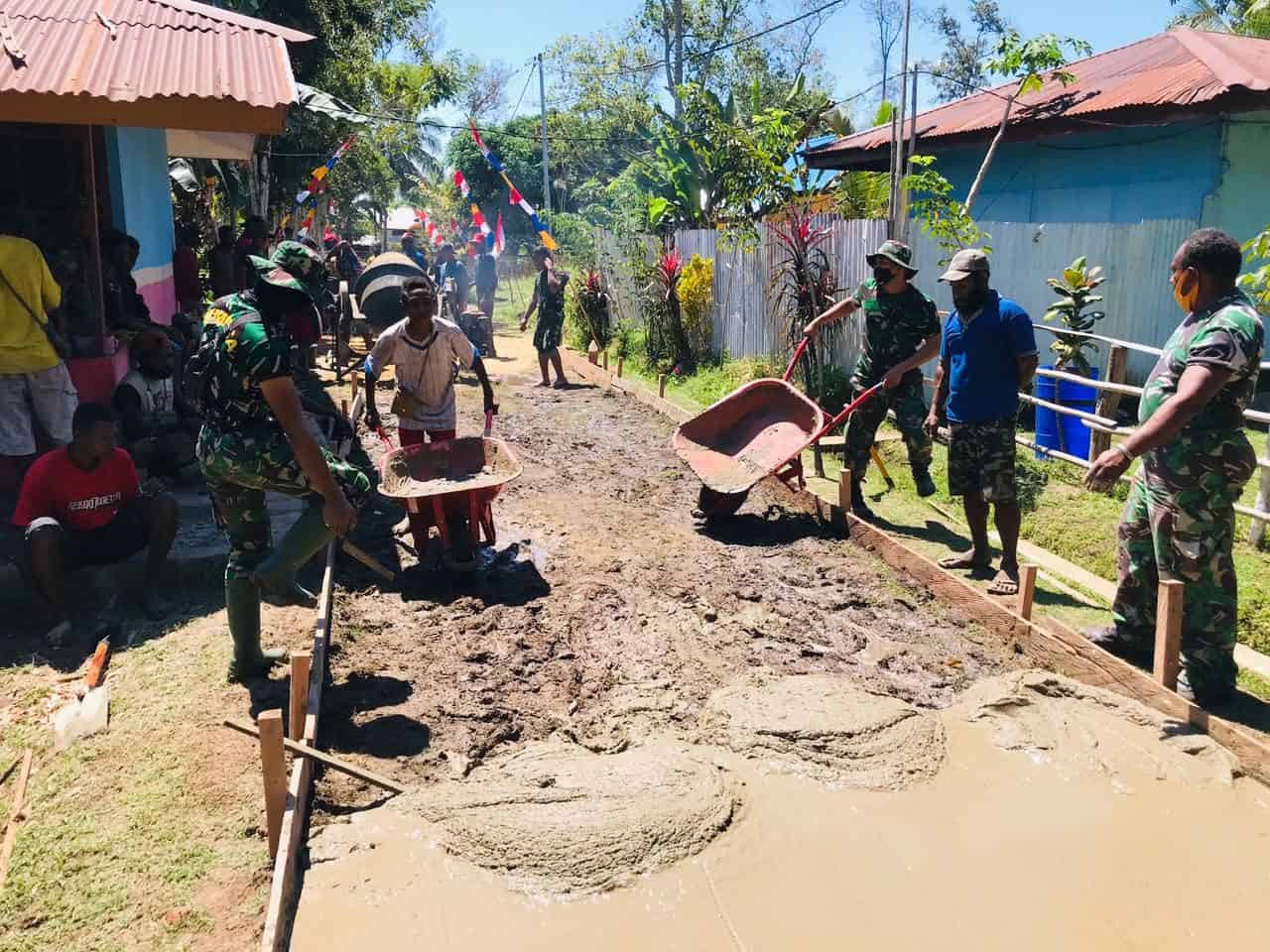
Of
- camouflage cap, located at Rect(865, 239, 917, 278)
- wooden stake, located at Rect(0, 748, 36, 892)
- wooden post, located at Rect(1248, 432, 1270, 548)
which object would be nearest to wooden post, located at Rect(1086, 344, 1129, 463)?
wooden post, located at Rect(1248, 432, 1270, 548)

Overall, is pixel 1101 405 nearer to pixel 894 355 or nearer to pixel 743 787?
pixel 894 355

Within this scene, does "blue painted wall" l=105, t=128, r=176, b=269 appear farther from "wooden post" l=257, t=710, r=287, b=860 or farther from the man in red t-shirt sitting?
"wooden post" l=257, t=710, r=287, b=860

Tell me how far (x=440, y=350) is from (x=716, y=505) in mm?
2153

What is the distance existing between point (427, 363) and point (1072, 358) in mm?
5927

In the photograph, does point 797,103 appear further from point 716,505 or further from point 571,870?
point 571,870

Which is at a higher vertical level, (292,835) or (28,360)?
(28,360)

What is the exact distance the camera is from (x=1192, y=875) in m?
3.36

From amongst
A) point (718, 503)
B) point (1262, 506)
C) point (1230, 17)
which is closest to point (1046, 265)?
point (1262, 506)

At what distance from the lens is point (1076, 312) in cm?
932

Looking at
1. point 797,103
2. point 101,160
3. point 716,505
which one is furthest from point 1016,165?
point 797,103

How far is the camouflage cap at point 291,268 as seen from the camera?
420 centimetres

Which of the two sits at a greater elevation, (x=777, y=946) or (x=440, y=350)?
(x=440, y=350)

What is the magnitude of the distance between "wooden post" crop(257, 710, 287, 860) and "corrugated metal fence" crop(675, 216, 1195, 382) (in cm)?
823

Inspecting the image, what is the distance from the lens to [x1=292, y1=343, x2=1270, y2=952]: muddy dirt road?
3146mm
